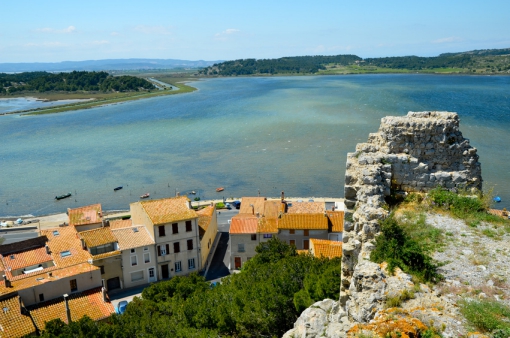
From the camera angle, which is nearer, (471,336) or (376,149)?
(471,336)

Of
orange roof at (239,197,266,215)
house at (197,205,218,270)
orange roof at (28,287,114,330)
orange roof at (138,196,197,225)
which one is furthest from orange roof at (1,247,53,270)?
orange roof at (239,197,266,215)

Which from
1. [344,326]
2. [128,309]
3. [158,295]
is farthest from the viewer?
[158,295]

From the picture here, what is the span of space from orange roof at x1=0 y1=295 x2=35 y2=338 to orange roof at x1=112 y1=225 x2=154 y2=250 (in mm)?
9245

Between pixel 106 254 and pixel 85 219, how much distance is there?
24.2ft

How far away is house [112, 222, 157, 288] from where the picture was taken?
106 feet

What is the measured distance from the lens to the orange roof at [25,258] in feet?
96.4

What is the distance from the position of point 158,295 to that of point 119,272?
979 centimetres

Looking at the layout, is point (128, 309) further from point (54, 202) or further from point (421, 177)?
point (54, 202)

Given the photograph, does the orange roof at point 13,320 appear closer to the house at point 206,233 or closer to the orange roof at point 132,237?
the orange roof at point 132,237

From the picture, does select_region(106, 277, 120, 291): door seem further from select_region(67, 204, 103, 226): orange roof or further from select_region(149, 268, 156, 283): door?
select_region(67, 204, 103, 226): orange roof

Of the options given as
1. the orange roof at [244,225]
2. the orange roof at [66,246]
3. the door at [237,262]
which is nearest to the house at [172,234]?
the door at [237,262]

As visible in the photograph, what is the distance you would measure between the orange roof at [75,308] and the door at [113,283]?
4.99m

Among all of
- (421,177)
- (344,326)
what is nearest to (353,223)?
(421,177)

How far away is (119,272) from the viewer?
1268 inches
